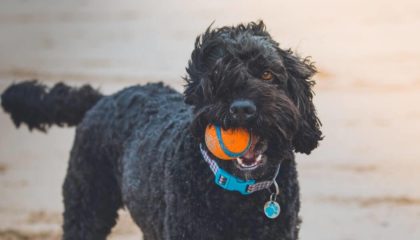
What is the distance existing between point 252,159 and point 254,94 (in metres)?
0.36

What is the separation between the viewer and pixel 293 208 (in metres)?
4.65

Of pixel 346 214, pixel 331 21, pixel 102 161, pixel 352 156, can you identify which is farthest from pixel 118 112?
pixel 331 21

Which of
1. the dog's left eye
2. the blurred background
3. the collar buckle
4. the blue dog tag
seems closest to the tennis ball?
the collar buckle

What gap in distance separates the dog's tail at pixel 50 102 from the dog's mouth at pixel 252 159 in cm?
232

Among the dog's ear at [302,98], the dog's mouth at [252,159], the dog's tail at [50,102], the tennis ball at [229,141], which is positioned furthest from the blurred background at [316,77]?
the dog's tail at [50,102]

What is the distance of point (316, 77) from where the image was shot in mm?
10852

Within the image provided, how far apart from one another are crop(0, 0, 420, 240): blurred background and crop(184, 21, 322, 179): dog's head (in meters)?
0.59

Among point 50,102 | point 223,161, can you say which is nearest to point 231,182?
point 223,161

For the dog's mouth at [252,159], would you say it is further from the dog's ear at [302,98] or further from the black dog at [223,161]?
the dog's ear at [302,98]

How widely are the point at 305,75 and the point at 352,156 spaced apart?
4.05 m

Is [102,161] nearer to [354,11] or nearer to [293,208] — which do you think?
[293,208]

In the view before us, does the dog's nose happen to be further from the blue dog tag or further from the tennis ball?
the blue dog tag

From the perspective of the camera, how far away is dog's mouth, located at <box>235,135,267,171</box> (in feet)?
14.1

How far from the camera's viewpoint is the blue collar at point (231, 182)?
4398 millimetres
